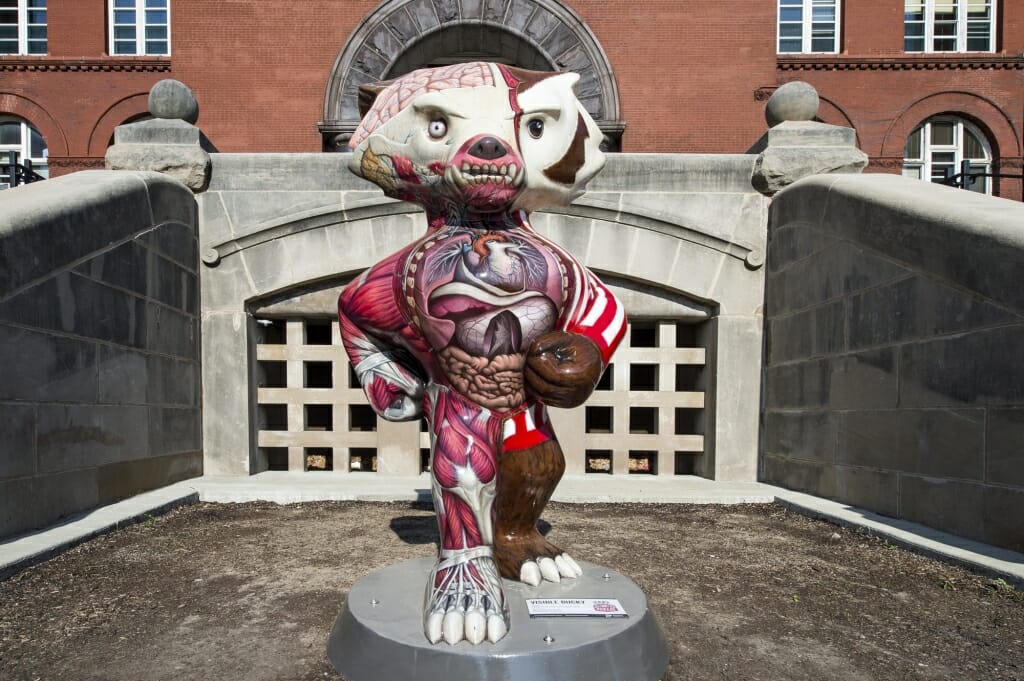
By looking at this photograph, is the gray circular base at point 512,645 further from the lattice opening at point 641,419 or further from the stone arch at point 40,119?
the stone arch at point 40,119

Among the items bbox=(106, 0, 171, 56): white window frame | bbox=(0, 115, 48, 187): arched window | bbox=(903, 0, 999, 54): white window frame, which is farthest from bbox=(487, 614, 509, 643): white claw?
bbox=(903, 0, 999, 54): white window frame

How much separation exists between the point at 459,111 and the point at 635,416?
5.15 meters

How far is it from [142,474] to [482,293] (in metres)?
3.77

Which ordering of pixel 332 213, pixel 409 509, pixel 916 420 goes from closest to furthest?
pixel 916 420, pixel 409 509, pixel 332 213

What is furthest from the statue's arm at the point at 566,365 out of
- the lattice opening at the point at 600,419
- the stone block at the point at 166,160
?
the lattice opening at the point at 600,419

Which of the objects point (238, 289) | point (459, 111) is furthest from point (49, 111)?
point (459, 111)

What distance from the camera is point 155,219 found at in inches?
200

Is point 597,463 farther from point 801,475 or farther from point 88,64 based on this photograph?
point 88,64

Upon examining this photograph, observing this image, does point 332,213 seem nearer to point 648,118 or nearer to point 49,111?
point 648,118

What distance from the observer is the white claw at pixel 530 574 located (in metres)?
2.47

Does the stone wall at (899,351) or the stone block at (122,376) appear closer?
the stone wall at (899,351)

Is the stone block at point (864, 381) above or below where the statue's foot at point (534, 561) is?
above

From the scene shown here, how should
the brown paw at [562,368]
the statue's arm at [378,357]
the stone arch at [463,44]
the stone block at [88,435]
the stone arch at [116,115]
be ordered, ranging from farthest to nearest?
the stone arch at [116,115] → the stone arch at [463,44] → the stone block at [88,435] → the statue's arm at [378,357] → the brown paw at [562,368]

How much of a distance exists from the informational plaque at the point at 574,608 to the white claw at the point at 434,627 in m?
0.31
